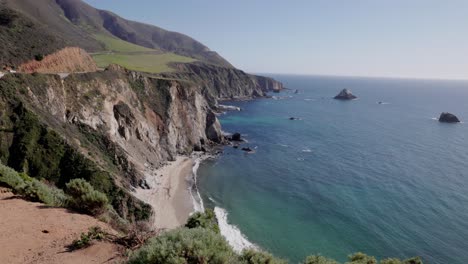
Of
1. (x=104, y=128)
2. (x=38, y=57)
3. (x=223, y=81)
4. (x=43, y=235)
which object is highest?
(x=38, y=57)

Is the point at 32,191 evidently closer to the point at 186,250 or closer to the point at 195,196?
the point at 186,250

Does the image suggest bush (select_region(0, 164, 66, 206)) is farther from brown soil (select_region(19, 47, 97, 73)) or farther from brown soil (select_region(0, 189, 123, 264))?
brown soil (select_region(19, 47, 97, 73))

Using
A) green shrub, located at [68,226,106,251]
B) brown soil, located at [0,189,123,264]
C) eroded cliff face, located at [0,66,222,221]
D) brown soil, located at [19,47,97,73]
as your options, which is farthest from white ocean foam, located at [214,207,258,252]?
brown soil, located at [19,47,97,73]

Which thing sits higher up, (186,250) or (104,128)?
(186,250)

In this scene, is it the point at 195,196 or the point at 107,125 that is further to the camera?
the point at 107,125

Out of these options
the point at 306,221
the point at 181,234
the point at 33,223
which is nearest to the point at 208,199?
the point at 306,221

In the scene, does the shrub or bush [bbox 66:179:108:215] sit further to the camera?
the shrub

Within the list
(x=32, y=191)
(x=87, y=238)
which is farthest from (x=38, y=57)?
(x=87, y=238)
